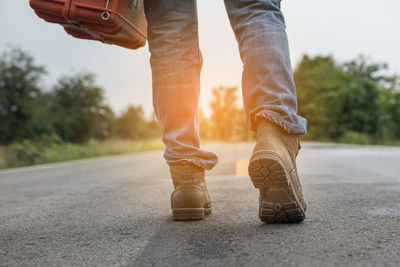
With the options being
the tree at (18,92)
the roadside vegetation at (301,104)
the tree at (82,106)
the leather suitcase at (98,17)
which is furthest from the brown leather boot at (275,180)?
the tree at (82,106)

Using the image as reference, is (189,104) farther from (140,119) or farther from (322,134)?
(140,119)

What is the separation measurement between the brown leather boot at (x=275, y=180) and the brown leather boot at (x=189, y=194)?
325mm

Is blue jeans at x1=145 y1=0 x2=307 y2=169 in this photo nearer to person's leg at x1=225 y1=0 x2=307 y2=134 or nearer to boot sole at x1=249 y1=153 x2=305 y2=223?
person's leg at x1=225 y1=0 x2=307 y2=134

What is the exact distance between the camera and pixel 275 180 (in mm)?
1385

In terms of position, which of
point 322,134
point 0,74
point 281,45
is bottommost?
point 322,134

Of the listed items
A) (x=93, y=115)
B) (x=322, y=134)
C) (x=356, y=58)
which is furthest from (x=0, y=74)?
(x=356, y=58)

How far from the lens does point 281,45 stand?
5.25 ft

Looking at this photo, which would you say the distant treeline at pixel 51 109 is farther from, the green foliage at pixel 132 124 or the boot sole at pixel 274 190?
the boot sole at pixel 274 190

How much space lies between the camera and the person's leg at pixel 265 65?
1.51 metres

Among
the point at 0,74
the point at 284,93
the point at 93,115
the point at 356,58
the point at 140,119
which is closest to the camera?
the point at 284,93

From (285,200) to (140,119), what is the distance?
3218 inches

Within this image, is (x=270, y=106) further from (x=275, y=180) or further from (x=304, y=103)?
(x=304, y=103)

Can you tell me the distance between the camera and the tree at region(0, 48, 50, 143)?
37438 millimetres

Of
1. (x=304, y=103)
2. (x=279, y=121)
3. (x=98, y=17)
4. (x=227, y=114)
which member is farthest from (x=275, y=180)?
(x=227, y=114)
